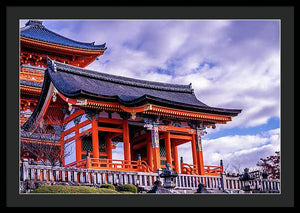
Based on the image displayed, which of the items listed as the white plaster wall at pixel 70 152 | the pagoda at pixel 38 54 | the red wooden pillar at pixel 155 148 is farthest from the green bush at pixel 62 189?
the pagoda at pixel 38 54

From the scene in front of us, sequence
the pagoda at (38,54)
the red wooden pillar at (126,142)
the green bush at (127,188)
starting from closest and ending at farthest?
the green bush at (127,188) < the red wooden pillar at (126,142) < the pagoda at (38,54)

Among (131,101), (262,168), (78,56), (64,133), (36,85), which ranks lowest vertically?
(262,168)

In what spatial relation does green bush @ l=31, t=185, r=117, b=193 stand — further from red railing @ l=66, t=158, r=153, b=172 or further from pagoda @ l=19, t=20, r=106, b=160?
pagoda @ l=19, t=20, r=106, b=160

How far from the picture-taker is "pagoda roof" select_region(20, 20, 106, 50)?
111ft

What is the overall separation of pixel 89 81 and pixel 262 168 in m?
15.1

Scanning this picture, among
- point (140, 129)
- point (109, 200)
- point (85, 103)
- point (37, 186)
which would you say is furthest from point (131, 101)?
point (109, 200)

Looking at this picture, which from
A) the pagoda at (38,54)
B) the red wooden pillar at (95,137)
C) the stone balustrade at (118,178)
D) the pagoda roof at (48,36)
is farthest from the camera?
the pagoda roof at (48,36)

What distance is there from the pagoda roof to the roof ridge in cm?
920

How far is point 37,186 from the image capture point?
14945mm

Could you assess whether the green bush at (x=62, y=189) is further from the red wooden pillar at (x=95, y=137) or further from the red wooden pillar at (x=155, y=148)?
the red wooden pillar at (x=155, y=148)

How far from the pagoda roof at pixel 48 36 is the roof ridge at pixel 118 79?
9197 mm

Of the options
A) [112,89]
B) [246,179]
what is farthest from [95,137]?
[246,179]

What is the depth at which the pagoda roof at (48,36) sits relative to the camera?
33.8m
